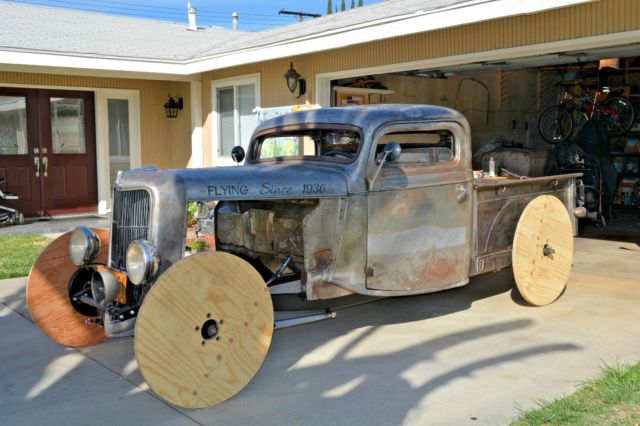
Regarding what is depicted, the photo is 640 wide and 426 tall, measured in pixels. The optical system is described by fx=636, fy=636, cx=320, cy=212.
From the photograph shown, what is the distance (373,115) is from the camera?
16.3 feet

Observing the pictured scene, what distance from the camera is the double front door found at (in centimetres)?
1184

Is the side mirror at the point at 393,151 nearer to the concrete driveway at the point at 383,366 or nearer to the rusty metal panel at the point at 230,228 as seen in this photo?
the rusty metal panel at the point at 230,228

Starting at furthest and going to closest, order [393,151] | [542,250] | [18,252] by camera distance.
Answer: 1. [18,252]
2. [542,250]
3. [393,151]

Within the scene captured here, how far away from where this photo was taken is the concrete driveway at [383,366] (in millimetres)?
3641

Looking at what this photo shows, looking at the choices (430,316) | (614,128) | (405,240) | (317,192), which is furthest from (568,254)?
(614,128)

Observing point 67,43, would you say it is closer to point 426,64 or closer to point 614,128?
point 426,64

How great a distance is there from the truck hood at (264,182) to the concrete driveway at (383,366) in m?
1.20

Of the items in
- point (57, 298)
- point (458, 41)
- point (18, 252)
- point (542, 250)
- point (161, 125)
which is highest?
point (458, 41)

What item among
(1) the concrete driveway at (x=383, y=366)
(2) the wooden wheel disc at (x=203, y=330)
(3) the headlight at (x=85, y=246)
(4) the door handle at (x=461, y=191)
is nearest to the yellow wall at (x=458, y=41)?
(1) the concrete driveway at (x=383, y=366)

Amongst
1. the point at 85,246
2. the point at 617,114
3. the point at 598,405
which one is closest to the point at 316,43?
the point at 85,246

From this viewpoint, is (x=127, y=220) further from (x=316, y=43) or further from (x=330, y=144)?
(x=316, y=43)

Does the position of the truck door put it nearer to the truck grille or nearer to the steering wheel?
the steering wheel

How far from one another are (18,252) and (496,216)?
253 inches

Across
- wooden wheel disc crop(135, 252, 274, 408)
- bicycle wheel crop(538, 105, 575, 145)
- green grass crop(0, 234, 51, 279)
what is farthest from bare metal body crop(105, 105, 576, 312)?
bicycle wheel crop(538, 105, 575, 145)
